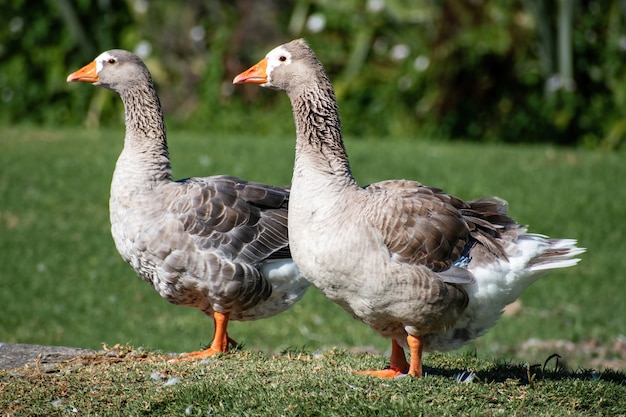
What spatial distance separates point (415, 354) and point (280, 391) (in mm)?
913

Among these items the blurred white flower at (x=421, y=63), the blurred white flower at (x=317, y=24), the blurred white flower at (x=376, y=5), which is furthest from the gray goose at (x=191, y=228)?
the blurred white flower at (x=317, y=24)

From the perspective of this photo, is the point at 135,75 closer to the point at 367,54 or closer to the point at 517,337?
the point at 517,337

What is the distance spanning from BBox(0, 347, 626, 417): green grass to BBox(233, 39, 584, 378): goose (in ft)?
1.22

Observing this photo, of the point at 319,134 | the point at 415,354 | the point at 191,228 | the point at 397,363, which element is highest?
the point at 319,134

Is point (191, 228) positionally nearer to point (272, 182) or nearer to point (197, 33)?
point (272, 182)

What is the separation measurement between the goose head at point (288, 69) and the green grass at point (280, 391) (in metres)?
1.77

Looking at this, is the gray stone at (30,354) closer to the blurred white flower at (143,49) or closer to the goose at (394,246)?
the goose at (394,246)

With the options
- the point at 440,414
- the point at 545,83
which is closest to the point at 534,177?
the point at 545,83

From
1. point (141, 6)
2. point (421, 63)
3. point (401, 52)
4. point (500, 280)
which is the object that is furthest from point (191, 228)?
point (141, 6)

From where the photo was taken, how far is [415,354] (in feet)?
17.1

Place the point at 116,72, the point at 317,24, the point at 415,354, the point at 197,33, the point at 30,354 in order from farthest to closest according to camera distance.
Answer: the point at 197,33
the point at 317,24
the point at 116,72
the point at 30,354
the point at 415,354

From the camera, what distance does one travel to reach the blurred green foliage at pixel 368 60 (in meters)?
14.5

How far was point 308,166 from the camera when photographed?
5.20 meters

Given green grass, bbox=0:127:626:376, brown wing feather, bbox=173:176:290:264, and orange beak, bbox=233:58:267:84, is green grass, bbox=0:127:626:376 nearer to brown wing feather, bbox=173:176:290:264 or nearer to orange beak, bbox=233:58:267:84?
brown wing feather, bbox=173:176:290:264
